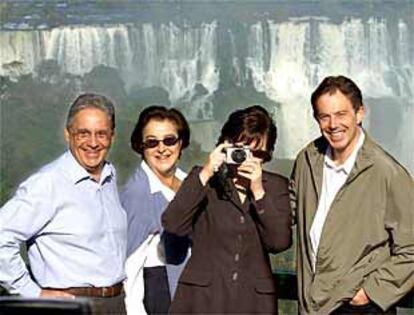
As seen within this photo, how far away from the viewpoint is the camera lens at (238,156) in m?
4.16

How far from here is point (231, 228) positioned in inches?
165

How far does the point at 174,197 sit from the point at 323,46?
192 centimetres

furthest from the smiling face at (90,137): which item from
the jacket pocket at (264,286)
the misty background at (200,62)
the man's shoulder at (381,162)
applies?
the misty background at (200,62)

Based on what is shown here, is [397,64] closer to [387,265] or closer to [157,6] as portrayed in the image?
[157,6]

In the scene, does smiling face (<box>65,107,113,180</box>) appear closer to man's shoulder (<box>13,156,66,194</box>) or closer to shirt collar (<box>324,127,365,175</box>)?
man's shoulder (<box>13,156,66,194</box>)

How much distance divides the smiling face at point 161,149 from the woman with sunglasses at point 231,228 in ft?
0.70

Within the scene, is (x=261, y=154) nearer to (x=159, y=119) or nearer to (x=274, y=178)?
(x=274, y=178)

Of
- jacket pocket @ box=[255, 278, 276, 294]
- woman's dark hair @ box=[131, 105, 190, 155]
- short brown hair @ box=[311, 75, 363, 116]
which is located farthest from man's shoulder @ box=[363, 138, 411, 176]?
woman's dark hair @ box=[131, 105, 190, 155]

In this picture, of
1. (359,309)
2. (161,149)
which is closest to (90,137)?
(161,149)

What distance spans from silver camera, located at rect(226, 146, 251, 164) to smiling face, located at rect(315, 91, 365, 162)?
281mm

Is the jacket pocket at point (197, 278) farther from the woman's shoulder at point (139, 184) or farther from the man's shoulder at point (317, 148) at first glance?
the man's shoulder at point (317, 148)

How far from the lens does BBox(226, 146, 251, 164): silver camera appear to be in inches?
164

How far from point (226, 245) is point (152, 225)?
0.34 meters

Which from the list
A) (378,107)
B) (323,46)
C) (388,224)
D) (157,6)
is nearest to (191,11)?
(157,6)
